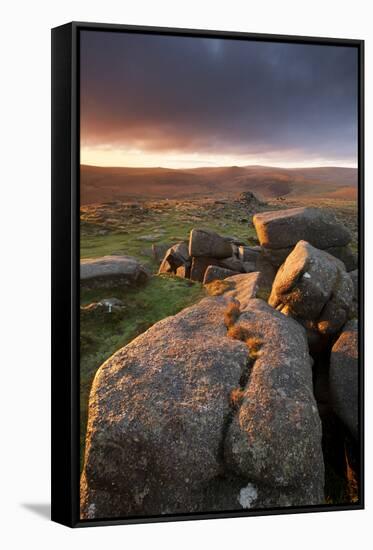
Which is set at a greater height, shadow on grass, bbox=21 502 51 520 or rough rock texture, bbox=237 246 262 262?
rough rock texture, bbox=237 246 262 262

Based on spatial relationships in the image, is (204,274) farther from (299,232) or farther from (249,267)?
(299,232)

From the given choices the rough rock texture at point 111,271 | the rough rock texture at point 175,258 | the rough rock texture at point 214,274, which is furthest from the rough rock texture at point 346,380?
the rough rock texture at point 111,271

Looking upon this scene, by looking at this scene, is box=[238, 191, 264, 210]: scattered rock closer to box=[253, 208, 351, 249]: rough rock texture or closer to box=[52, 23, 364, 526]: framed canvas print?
box=[52, 23, 364, 526]: framed canvas print

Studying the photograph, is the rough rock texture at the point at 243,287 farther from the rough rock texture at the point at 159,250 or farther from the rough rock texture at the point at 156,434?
the rough rock texture at the point at 156,434

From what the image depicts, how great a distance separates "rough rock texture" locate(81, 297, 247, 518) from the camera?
1369 cm

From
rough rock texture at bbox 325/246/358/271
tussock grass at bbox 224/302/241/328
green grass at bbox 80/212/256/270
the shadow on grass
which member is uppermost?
green grass at bbox 80/212/256/270

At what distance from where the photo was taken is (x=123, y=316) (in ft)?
49.2

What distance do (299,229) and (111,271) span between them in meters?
4.10

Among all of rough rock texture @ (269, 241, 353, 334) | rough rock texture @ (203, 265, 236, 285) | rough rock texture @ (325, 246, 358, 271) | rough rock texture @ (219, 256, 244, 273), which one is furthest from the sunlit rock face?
rough rock texture @ (325, 246, 358, 271)

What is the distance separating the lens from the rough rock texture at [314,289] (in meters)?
16.3

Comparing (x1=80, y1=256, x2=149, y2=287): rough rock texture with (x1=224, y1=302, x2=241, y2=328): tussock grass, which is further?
(x1=224, y1=302, x2=241, y2=328): tussock grass

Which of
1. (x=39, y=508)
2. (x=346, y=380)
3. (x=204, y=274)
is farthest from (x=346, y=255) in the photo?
(x=39, y=508)

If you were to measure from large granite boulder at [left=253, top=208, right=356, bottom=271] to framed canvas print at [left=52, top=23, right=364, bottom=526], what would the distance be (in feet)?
0.10

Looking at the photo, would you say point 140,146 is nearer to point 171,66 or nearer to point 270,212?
point 171,66
